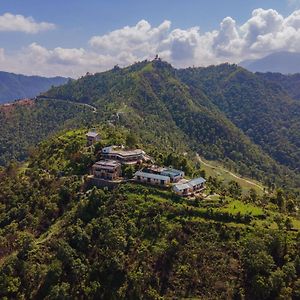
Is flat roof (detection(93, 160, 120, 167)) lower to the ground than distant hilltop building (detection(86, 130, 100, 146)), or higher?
lower

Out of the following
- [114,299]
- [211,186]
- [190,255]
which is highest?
[211,186]

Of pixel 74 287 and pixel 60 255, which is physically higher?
pixel 60 255

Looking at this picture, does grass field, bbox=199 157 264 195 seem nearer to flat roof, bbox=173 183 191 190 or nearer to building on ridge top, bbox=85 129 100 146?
building on ridge top, bbox=85 129 100 146

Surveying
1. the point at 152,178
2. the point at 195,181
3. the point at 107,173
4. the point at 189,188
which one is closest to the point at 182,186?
the point at 189,188

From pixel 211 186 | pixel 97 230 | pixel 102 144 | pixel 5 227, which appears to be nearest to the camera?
pixel 97 230

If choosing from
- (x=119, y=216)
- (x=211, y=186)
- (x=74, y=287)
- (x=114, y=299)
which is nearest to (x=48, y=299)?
(x=74, y=287)

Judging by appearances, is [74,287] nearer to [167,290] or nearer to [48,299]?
[48,299]

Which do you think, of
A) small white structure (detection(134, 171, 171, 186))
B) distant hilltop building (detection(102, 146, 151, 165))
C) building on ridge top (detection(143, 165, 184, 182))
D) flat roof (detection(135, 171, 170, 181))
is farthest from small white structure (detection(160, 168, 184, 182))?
distant hilltop building (detection(102, 146, 151, 165))
